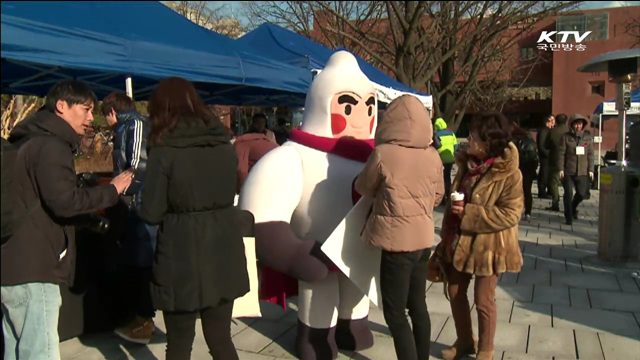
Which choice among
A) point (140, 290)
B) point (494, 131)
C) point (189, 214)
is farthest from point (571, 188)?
point (189, 214)

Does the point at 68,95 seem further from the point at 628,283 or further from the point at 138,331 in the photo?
the point at 628,283

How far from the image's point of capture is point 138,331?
153 inches

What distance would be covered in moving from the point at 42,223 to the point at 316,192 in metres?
1.54

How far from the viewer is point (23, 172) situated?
7.66ft

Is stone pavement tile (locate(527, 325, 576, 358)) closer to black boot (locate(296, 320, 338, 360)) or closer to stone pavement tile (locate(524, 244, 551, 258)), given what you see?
black boot (locate(296, 320, 338, 360))

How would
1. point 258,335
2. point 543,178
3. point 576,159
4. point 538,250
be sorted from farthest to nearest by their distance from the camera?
point 543,178
point 576,159
point 538,250
point 258,335

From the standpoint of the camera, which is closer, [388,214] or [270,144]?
[388,214]

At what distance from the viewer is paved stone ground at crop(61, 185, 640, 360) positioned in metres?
3.75

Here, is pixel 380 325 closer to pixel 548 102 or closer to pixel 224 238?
pixel 224 238

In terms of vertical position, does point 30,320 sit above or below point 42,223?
below

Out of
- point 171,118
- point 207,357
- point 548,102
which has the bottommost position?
point 207,357

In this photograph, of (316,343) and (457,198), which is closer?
(457,198)

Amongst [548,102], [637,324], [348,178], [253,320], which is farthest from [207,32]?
[548,102]

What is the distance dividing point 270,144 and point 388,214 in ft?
9.50
